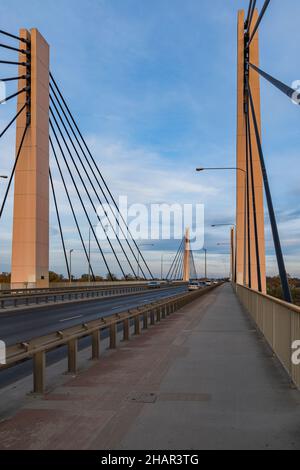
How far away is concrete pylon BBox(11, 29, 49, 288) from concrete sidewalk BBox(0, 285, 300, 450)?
28675 mm

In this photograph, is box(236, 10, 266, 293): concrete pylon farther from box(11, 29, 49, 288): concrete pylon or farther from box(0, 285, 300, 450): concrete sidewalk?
box(0, 285, 300, 450): concrete sidewalk

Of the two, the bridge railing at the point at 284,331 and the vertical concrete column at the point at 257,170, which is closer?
the bridge railing at the point at 284,331

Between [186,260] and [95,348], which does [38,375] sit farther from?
[186,260]

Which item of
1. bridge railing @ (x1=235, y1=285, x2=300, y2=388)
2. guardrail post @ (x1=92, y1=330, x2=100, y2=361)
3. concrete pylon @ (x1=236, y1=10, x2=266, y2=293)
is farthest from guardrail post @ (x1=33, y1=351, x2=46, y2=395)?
concrete pylon @ (x1=236, y1=10, x2=266, y2=293)

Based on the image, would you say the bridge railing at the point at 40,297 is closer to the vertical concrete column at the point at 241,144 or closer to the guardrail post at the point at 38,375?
the vertical concrete column at the point at 241,144

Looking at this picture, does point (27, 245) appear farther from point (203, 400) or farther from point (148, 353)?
point (203, 400)

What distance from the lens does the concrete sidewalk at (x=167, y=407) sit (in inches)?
209

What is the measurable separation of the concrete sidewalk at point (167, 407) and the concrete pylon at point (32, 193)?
28.7 metres

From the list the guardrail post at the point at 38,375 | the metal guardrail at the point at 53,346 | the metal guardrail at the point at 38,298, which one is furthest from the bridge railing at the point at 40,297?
the guardrail post at the point at 38,375

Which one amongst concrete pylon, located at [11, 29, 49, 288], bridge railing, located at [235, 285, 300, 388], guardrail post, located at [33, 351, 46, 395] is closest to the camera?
guardrail post, located at [33, 351, 46, 395]

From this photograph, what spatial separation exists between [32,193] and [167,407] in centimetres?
3409

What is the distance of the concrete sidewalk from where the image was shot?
5.31 meters

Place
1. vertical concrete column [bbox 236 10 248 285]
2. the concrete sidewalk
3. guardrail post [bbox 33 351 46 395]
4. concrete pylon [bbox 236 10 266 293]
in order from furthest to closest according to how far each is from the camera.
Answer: vertical concrete column [bbox 236 10 248 285] < concrete pylon [bbox 236 10 266 293] < guardrail post [bbox 33 351 46 395] < the concrete sidewalk
